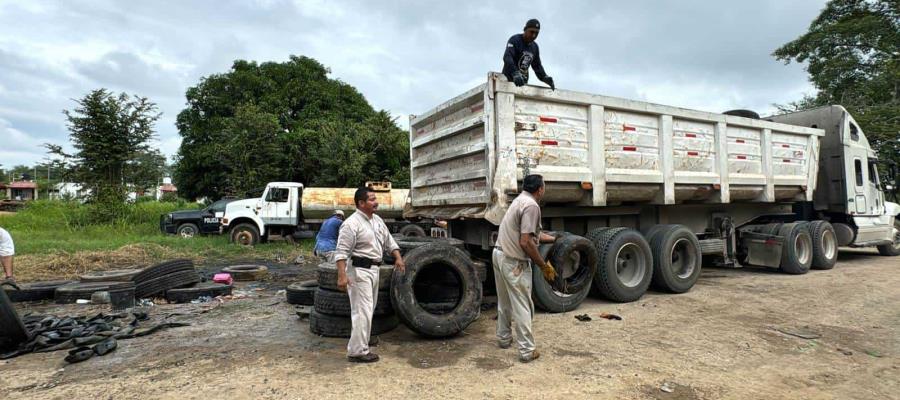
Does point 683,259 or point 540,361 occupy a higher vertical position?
point 683,259

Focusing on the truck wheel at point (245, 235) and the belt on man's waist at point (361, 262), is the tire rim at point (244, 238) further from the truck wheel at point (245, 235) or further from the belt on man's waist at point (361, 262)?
the belt on man's waist at point (361, 262)

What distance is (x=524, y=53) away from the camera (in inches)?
238

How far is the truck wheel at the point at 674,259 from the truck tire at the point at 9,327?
24.4 ft

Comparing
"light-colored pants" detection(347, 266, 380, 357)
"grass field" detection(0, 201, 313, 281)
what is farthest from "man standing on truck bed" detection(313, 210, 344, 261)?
"grass field" detection(0, 201, 313, 281)

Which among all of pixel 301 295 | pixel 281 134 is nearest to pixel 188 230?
pixel 281 134

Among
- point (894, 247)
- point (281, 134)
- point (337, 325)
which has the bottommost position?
point (337, 325)

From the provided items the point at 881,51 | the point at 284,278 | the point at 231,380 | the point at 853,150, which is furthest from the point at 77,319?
the point at 881,51

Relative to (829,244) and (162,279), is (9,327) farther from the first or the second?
(829,244)

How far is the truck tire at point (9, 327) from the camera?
4.19m

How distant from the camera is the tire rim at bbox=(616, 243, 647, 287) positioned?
21.1ft

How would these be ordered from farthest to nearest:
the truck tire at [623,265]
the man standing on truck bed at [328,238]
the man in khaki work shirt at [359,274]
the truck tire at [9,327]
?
the man standing on truck bed at [328,238], the truck tire at [623,265], the truck tire at [9,327], the man in khaki work shirt at [359,274]

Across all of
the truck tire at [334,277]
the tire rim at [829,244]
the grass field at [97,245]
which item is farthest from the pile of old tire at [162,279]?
the tire rim at [829,244]

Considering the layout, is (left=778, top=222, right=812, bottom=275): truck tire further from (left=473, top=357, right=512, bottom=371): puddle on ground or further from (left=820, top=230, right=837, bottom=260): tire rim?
(left=473, top=357, right=512, bottom=371): puddle on ground

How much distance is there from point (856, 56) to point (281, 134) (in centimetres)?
2601
